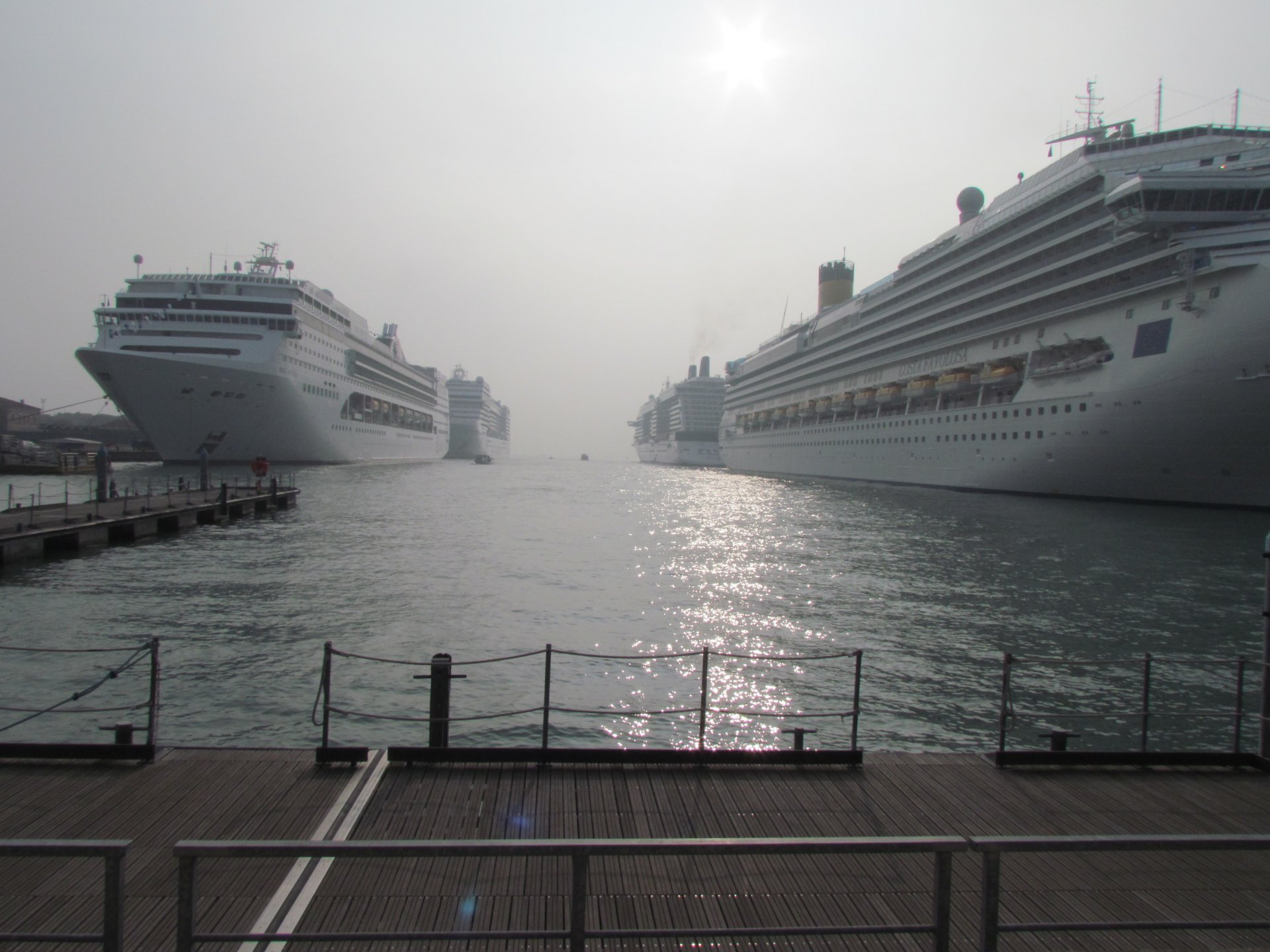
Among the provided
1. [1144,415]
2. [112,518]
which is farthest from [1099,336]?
[112,518]

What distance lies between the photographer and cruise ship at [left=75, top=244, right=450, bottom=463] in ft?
188

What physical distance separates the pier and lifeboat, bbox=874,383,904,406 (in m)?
46.3

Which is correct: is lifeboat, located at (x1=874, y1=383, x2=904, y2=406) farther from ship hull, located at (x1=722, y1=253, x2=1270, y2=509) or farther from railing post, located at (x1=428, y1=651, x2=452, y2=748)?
railing post, located at (x1=428, y1=651, x2=452, y2=748)

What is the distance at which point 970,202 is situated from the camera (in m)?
68.3

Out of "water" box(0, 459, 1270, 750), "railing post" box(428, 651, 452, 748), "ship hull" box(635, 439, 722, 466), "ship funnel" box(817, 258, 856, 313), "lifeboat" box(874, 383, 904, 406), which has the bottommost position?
"water" box(0, 459, 1270, 750)

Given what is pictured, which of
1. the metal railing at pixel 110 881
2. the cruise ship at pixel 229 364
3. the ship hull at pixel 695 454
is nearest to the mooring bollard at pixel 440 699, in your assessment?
the metal railing at pixel 110 881

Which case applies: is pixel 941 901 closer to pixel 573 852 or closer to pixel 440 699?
pixel 573 852

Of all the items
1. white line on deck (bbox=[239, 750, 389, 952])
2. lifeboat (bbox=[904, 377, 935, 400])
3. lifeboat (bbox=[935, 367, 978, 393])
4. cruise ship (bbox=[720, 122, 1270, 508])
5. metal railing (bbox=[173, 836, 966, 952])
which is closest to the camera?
metal railing (bbox=[173, 836, 966, 952])

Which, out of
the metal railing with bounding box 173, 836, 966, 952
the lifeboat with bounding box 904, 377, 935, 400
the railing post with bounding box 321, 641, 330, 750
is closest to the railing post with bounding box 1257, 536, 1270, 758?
the metal railing with bounding box 173, 836, 966, 952

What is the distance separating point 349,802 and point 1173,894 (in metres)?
5.91

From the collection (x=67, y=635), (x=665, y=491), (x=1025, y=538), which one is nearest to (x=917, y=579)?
(x=1025, y=538)

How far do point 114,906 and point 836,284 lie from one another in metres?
99.2

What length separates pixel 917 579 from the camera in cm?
2173

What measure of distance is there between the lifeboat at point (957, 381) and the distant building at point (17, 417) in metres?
111
